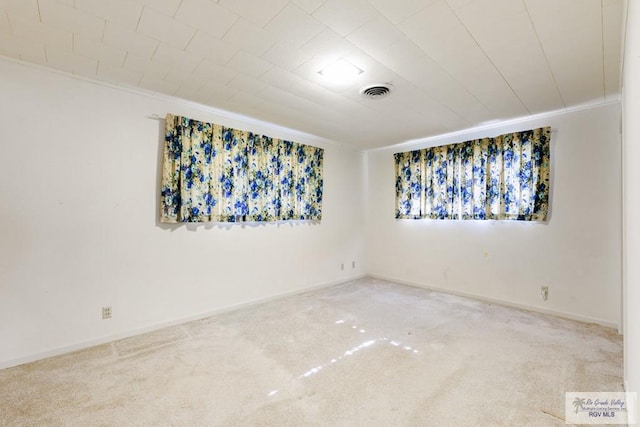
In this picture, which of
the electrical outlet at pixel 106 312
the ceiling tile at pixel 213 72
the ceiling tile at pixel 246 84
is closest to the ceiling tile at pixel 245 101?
the ceiling tile at pixel 246 84

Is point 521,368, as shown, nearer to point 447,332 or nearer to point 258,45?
point 447,332

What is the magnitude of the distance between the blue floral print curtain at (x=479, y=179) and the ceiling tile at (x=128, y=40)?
3750 millimetres

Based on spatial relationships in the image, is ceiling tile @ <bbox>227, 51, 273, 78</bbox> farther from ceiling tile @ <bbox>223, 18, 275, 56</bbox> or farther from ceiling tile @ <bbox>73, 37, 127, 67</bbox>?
ceiling tile @ <bbox>73, 37, 127, 67</bbox>

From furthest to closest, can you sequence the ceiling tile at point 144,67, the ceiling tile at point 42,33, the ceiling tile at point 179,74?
the ceiling tile at point 179,74, the ceiling tile at point 144,67, the ceiling tile at point 42,33

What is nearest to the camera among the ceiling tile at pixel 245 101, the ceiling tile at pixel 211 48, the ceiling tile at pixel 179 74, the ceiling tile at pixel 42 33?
the ceiling tile at pixel 42 33

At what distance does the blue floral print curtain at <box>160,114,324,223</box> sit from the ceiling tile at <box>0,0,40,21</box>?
4.09 feet

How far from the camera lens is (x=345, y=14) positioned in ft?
5.57

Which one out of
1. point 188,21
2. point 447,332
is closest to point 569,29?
point 188,21

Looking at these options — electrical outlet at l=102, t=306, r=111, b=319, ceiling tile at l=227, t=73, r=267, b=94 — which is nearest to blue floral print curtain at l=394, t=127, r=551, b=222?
ceiling tile at l=227, t=73, r=267, b=94

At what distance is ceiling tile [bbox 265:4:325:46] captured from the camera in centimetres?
170

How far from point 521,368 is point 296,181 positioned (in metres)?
3.21

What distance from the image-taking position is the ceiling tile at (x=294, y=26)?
170 centimetres

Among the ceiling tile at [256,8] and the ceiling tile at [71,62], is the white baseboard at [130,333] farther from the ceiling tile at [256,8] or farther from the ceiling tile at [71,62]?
the ceiling tile at [256,8]

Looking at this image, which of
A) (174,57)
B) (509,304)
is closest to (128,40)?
(174,57)
